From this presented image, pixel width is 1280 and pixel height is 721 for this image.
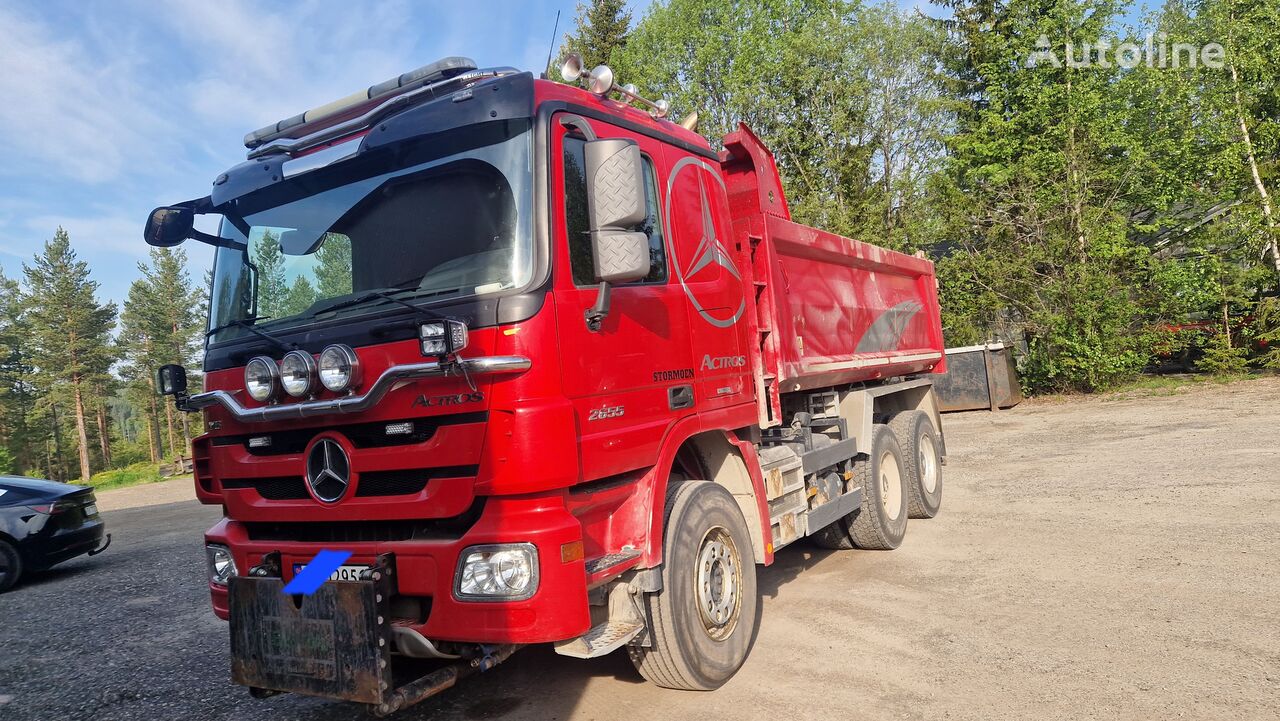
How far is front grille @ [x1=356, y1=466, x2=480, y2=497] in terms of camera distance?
3.05m

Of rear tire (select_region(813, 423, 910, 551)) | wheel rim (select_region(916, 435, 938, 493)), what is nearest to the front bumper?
rear tire (select_region(813, 423, 910, 551))

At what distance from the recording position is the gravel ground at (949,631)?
→ 12.3 ft

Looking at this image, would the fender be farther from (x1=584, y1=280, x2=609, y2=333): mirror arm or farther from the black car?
the black car

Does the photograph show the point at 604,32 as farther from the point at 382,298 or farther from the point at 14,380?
the point at 14,380

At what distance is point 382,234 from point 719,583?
239cm

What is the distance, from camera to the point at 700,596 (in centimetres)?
385

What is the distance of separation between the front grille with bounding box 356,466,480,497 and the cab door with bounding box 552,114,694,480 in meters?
0.49

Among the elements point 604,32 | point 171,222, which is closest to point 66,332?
point 604,32

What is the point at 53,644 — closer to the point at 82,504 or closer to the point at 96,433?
the point at 82,504

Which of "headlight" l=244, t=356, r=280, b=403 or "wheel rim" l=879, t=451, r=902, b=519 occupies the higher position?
"headlight" l=244, t=356, r=280, b=403

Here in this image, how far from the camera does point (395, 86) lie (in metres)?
3.66

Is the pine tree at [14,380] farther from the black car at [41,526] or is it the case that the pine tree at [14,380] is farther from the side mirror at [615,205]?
the side mirror at [615,205]

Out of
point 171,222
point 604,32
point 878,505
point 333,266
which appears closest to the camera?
point 333,266

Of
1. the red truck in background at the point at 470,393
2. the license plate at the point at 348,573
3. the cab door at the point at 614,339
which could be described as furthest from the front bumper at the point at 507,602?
the cab door at the point at 614,339
